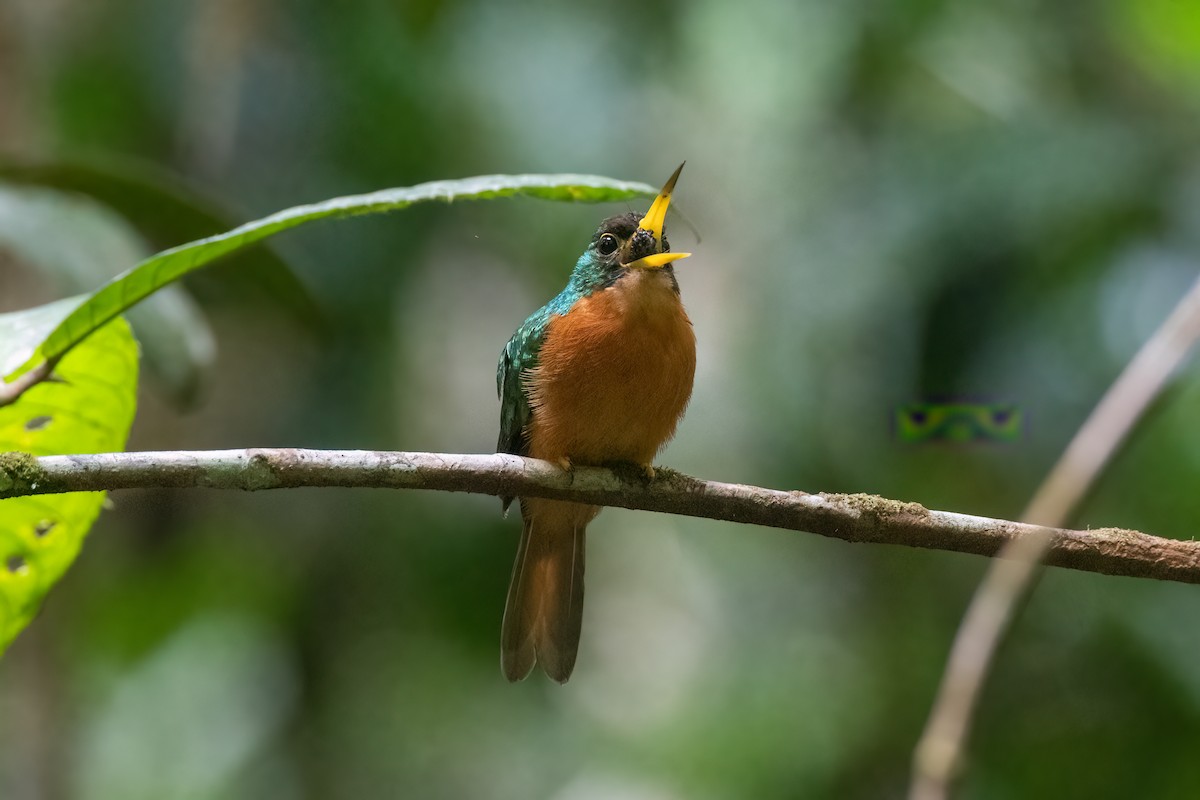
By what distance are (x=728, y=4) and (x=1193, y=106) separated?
3.92 ft

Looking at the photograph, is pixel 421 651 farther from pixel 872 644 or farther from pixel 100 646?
pixel 872 644

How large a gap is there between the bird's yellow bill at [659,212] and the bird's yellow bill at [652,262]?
0.04 m

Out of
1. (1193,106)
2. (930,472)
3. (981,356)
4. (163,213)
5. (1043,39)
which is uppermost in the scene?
(1043,39)

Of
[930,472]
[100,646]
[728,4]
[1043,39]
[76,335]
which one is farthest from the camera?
[100,646]

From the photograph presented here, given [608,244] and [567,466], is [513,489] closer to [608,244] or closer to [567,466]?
[567,466]

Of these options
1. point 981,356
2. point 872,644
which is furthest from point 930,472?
point 872,644

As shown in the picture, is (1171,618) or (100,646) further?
(100,646)

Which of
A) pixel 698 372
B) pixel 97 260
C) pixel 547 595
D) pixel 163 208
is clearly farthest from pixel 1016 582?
pixel 163 208

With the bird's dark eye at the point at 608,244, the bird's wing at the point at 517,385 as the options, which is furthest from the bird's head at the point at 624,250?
the bird's wing at the point at 517,385

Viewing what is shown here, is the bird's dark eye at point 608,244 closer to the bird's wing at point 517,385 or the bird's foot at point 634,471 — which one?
the bird's wing at point 517,385

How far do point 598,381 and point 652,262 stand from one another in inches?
8.4

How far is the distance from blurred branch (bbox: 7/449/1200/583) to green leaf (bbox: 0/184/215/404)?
0.91 metres

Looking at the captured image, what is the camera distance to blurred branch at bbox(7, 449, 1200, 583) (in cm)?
123

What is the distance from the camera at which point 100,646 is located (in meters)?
3.34
